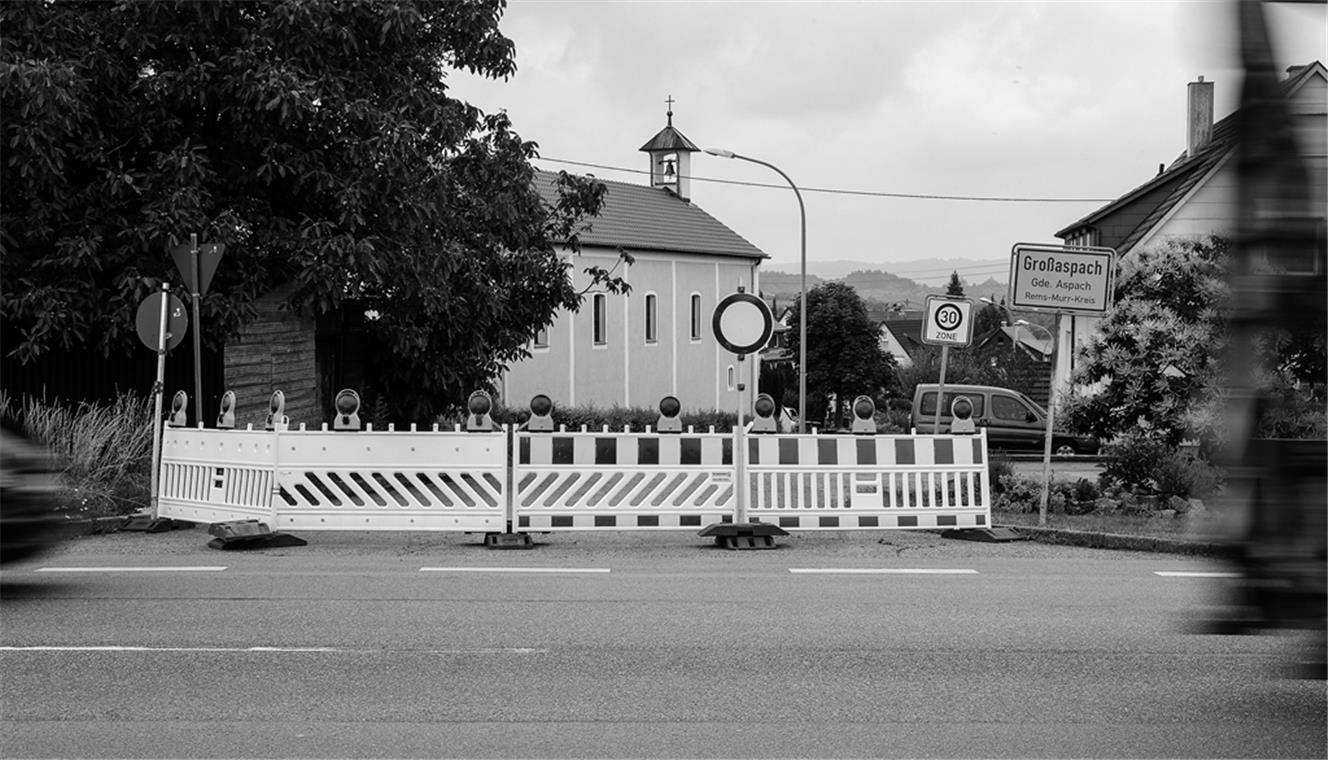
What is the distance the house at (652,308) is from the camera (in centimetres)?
6272

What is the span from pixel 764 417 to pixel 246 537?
520 centimetres

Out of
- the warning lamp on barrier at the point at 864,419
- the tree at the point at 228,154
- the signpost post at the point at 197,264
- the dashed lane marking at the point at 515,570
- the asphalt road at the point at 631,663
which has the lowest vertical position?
the asphalt road at the point at 631,663

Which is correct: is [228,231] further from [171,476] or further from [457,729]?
[457,729]

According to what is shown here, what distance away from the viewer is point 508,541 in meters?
13.8

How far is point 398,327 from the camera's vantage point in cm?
2352

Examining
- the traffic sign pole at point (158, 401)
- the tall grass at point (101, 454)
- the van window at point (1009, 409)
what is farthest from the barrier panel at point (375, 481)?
the van window at point (1009, 409)

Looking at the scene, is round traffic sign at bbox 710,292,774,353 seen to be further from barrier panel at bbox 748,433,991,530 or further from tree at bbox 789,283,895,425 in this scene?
tree at bbox 789,283,895,425

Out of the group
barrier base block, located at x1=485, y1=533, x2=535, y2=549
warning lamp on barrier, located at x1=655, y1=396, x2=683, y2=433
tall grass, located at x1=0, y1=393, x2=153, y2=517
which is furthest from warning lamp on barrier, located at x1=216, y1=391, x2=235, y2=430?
warning lamp on barrier, located at x1=655, y1=396, x2=683, y2=433

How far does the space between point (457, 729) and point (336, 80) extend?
15.6 metres

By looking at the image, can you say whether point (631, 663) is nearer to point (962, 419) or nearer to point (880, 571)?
point (880, 571)

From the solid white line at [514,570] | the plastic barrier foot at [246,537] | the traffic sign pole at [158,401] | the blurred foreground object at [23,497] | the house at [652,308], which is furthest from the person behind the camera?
the house at [652,308]

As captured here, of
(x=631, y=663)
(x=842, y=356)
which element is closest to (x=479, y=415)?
(x=631, y=663)

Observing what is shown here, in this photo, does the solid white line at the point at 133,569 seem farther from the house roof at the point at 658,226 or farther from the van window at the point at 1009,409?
the house roof at the point at 658,226

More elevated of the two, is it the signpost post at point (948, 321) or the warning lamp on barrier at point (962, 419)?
the signpost post at point (948, 321)
